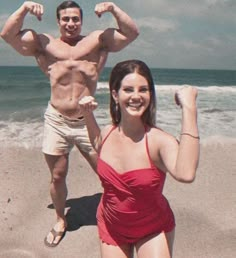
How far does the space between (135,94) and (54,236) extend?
239 centimetres

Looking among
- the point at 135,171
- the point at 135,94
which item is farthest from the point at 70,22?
the point at 135,171

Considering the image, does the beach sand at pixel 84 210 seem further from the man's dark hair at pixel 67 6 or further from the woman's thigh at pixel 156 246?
the man's dark hair at pixel 67 6

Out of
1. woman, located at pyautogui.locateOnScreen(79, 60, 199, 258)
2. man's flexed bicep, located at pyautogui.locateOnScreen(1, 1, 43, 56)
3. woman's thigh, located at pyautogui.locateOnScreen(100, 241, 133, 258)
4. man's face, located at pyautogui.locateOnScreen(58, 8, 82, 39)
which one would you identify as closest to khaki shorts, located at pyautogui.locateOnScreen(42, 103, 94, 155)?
man's flexed bicep, located at pyautogui.locateOnScreen(1, 1, 43, 56)

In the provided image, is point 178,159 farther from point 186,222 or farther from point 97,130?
point 186,222

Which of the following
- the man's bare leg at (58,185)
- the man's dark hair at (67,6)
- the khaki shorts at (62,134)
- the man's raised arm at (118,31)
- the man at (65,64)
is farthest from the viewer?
the man's bare leg at (58,185)

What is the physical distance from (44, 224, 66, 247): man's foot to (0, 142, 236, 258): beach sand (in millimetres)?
45

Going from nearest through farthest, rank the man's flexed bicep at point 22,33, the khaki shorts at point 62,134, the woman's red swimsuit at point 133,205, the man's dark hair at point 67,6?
the woman's red swimsuit at point 133,205 < the man's flexed bicep at point 22,33 < the man's dark hair at point 67,6 < the khaki shorts at point 62,134

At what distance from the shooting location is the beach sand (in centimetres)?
410

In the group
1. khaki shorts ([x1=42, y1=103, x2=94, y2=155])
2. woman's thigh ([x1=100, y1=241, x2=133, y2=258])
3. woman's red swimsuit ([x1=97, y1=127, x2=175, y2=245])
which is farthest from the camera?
khaki shorts ([x1=42, y1=103, x2=94, y2=155])

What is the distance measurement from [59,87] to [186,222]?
196 cm

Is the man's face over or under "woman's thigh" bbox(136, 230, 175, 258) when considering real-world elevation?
over

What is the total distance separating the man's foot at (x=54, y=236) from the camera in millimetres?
4199

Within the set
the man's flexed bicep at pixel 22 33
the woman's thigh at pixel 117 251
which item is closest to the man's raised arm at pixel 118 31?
the man's flexed bicep at pixel 22 33

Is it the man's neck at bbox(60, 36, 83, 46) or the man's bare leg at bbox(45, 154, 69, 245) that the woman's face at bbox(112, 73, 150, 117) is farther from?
the man's bare leg at bbox(45, 154, 69, 245)
